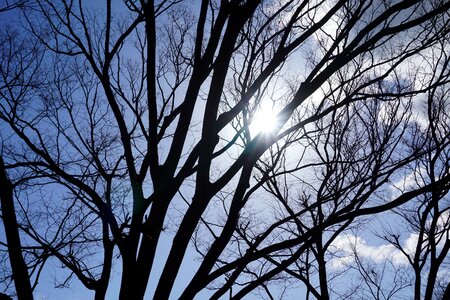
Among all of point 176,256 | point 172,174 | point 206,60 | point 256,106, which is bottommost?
point 176,256

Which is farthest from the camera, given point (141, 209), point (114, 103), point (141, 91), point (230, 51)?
point (141, 91)

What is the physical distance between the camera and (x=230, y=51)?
273cm

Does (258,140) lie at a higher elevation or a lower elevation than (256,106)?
lower

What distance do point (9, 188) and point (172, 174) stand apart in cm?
161

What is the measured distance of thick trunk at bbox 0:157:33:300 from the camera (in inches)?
118

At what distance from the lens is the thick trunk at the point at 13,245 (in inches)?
118

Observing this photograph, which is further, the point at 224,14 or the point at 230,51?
the point at 224,14

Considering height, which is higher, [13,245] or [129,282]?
[13,245]

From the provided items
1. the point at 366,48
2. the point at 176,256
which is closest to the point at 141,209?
the point at 176,256

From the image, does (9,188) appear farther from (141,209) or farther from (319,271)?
(319,271)

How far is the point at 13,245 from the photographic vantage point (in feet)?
10.1

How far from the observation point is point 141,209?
3.39m

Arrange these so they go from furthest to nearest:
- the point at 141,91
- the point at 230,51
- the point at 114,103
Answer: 1. the point at 141,91
2. the point at 114,103
3. the point at 230,51

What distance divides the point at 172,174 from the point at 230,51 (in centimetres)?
127
